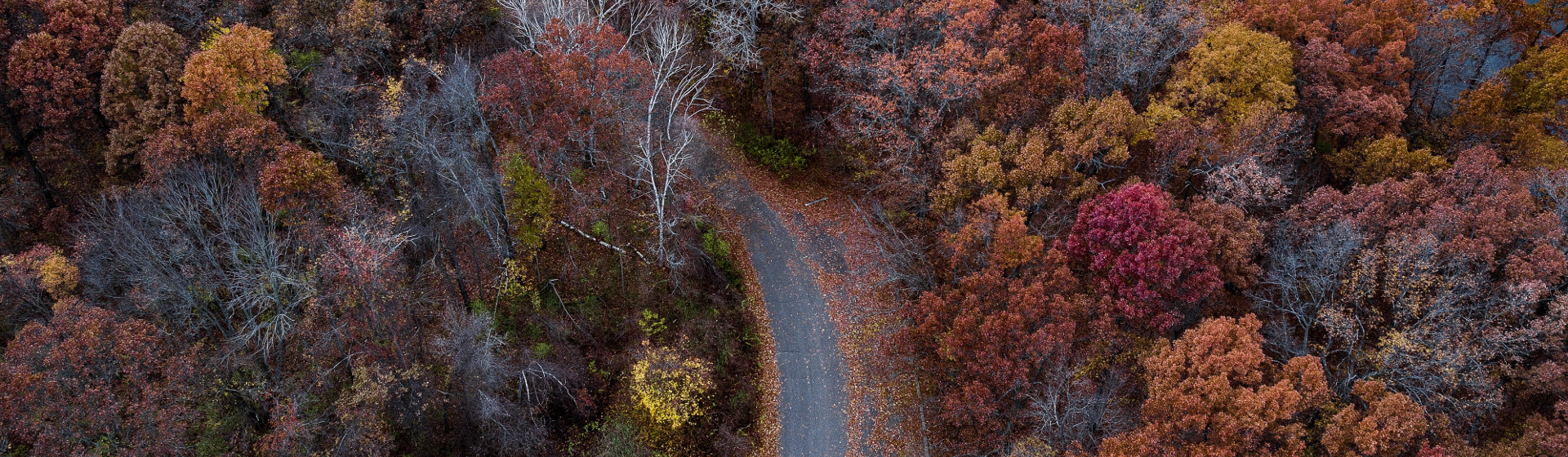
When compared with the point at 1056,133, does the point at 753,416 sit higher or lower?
lower

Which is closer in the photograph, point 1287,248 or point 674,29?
point 1287,248

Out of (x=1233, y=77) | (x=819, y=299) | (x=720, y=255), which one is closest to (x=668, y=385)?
(x=720, y=255)

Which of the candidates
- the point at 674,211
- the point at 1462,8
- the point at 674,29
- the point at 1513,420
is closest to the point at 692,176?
the point at 674,211

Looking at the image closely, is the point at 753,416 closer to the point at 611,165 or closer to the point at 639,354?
the point at 639,354

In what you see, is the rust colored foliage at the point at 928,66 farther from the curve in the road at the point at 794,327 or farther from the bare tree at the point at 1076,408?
the bare tree at the point at 1076,408

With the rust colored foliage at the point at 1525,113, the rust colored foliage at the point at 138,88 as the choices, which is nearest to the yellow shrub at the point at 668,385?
the rust colored foliage at the point at 138,88

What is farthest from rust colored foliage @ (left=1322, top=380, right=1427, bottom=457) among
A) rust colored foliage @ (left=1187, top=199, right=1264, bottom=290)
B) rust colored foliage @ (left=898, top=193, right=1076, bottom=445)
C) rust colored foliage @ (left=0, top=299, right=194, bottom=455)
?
rust colored foliage @ (left=0, top=299, right=194, bottom=455)

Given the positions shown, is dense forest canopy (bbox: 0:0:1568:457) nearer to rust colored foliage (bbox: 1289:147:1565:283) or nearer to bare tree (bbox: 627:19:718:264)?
rust colored foliage (bbox: 1289:147:1565:283)
